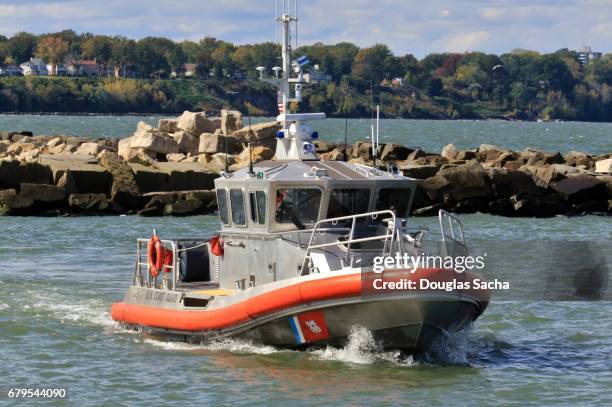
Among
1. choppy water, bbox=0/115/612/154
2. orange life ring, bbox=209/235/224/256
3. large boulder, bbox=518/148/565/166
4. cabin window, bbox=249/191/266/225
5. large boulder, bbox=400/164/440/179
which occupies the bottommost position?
choppy water, bbox=0/115/612/154

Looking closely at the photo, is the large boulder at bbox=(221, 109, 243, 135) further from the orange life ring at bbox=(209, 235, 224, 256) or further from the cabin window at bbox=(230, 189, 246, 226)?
the cabin window at bbox=(230, 189, 246, 226)

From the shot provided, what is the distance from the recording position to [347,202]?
17422mm

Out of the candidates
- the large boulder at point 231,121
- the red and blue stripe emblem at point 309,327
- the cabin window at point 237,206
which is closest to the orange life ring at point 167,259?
the cabin window at point 237,206

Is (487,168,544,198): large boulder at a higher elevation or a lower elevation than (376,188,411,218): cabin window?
lower

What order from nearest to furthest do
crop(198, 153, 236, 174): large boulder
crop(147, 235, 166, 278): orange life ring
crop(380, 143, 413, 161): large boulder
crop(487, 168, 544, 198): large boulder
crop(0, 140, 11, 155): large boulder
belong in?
1. crop(147, 235, 166, 278): orange life ring
2. crop(487, 168, 544, 198): large boulder
3. crop(198, 153, 236, 174): large boulder
4. crop(380, 143, 413, 161): large boulder
5. crop(0, 140, 11, 155): large boulder

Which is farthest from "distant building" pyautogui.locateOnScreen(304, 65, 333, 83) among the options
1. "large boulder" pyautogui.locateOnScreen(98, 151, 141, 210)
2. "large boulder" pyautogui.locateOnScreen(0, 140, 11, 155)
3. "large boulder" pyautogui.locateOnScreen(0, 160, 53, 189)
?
"large boulder" pyautogui.locateOnScreen(0, 140, 11, 155)

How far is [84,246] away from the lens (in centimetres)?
3014

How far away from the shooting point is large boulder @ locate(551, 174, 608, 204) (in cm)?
3859

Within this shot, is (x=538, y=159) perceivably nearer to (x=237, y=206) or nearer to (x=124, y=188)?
(x=124, y=188)

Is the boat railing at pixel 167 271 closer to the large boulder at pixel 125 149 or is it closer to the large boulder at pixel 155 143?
the large boulder at pixel 125 149

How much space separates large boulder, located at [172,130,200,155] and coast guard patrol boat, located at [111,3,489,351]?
87.1 ft

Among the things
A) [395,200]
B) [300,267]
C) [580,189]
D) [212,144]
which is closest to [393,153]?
[212,144]

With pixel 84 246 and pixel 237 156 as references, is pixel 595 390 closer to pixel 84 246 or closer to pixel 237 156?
pixel 84 246

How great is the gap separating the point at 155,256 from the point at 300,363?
3333 mm
